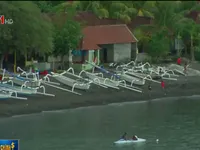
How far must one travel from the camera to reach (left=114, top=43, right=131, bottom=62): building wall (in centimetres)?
6153

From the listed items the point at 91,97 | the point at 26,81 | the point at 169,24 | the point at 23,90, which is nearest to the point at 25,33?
the point at 26,81

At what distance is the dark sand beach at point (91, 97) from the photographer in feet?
146

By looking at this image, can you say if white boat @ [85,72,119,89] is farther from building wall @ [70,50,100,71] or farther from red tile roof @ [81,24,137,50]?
red tile roof @ [81,24,137,50]

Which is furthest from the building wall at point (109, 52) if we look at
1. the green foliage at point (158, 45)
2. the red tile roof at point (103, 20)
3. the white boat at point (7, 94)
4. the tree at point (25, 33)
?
the white boat at point (7, 94)

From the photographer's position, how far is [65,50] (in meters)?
55.6

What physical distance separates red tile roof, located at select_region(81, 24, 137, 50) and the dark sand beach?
7.80 metres

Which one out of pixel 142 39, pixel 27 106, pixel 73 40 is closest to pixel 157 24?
pixel 142 39

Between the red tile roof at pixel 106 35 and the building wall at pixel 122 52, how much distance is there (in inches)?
24.7

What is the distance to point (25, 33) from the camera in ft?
168

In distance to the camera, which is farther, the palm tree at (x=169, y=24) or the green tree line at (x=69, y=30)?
the palm tree at (x=169, y=24)

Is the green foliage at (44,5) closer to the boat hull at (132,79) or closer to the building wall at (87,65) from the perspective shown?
the building wall at (87,65)

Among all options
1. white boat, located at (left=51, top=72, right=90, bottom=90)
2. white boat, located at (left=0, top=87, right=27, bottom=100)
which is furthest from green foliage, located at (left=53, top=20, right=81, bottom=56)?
white boat, located at (left=0, top=87, right=27, bottom=100)

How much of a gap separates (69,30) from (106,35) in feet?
20.8

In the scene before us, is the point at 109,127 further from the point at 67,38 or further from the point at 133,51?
the point at 133,51
